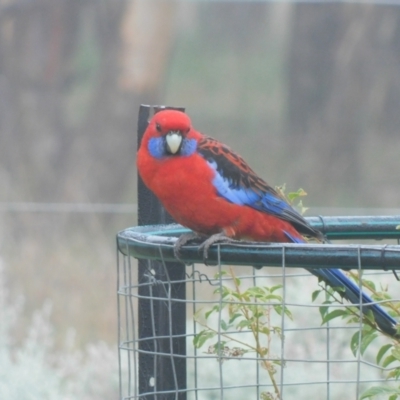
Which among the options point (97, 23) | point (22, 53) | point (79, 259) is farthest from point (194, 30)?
point (79, 259)

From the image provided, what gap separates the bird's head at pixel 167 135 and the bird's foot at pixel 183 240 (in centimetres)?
23

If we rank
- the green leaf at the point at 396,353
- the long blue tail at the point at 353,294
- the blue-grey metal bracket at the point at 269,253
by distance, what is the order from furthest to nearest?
the long blue tail at the point at 353,294 → the green leaf at the point at 396,353 → the blue-grey metal bracket at the point at 269,253

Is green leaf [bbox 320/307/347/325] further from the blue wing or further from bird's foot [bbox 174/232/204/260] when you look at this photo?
the blue wing

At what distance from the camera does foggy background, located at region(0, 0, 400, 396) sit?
17.8 feet

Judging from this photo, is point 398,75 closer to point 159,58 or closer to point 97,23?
point 159,58

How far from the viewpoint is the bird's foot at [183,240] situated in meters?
1.68

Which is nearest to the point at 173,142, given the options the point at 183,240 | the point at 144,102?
the point at 183,240

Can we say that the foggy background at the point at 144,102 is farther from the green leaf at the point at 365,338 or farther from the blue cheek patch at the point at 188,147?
the green leaf at the point at 365,338

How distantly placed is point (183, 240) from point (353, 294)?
0.37 meters

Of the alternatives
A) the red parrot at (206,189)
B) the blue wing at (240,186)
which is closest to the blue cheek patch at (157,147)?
the red parrot at (206,189)

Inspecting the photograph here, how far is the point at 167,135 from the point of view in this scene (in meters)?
2.36

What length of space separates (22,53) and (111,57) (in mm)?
589

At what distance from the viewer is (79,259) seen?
5.58m

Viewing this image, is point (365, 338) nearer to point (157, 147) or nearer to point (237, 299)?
point (237, 299)
